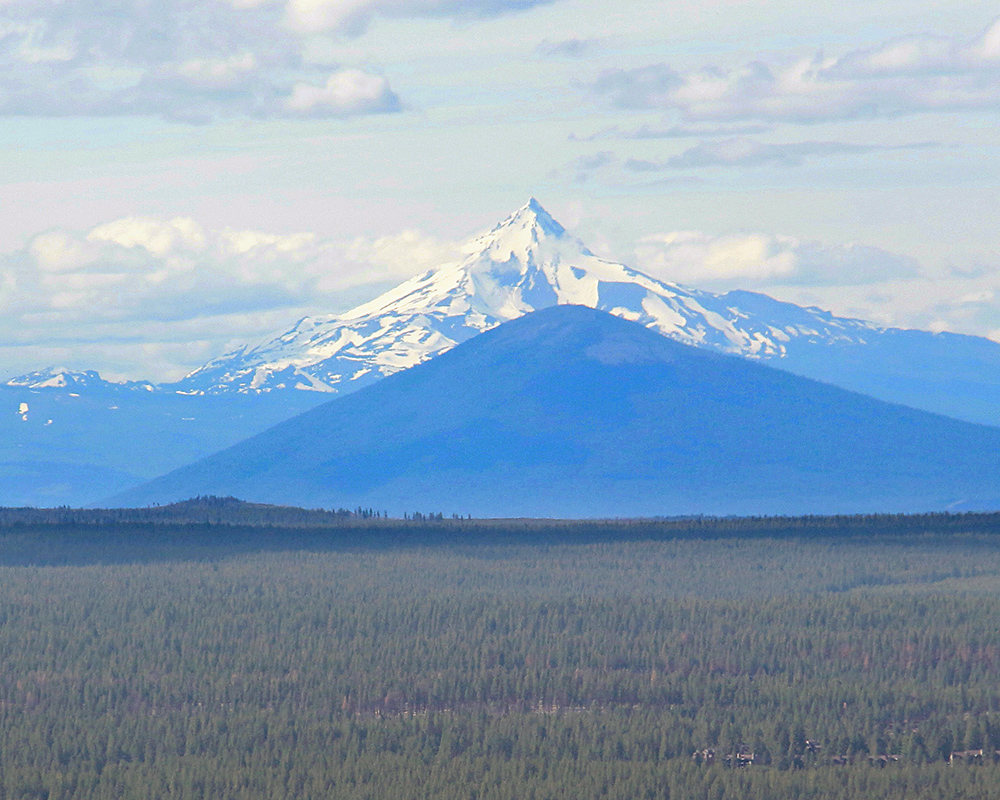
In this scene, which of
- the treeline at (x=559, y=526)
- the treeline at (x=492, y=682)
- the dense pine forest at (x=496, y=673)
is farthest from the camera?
the treeline at (x=559, y=526)

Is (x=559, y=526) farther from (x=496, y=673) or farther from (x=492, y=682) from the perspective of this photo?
(x=492, y=682)

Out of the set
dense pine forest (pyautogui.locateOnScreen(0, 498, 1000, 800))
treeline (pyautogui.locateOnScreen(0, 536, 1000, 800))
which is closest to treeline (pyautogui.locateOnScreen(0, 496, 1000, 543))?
dense pine forest (pyautogui.locateOnScreen(0, 498, 1000, 800))

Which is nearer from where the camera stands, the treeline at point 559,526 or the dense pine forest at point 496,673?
the dense pine forest at point 496,673

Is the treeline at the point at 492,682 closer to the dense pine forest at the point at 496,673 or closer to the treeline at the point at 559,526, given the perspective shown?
the dense pine forest at the point at 496,673

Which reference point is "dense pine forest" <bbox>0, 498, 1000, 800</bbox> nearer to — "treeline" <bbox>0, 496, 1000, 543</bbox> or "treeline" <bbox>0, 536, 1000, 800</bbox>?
"treeline" <bbox>0, 536, 1000, 800</bbox>

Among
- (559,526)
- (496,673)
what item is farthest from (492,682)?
(559,526)

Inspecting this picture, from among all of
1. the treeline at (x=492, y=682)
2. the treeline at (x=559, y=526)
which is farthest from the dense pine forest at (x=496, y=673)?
the treeline at (x=559, y=526)

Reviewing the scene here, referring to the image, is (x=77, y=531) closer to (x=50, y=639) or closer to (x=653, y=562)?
(x=653, y=562)

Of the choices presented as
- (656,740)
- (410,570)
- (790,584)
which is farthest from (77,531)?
(656,740)

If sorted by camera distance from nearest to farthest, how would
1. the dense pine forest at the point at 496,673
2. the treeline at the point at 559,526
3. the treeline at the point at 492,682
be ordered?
the treeline at the point at 492,682, the dense pine forest at the point at 496,673, the treeline at the point at 559,526
